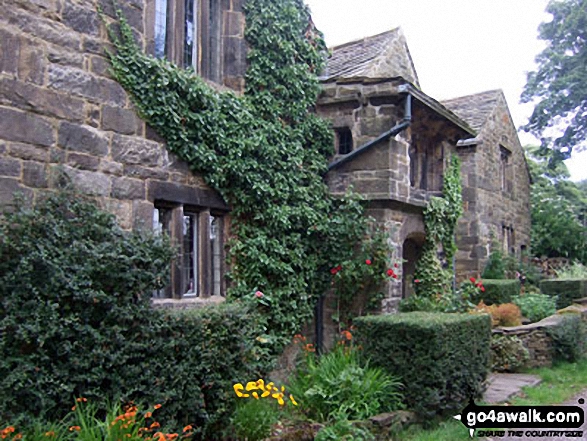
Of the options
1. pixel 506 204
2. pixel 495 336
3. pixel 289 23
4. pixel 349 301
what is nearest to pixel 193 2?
pixel 289 23

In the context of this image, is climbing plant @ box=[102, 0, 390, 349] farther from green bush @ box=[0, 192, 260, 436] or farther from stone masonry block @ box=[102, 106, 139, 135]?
green bush @ box=[0, 192, 260, 436]

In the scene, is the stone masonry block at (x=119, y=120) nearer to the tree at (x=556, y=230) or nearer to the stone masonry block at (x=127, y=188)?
the stone masonry block at (x=127, y=188)

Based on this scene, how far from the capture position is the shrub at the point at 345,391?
620cm

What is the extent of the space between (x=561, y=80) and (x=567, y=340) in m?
13.9

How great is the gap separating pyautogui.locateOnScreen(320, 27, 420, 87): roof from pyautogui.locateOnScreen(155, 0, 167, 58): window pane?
299cm

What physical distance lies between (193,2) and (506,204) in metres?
13.1

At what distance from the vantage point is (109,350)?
491cm

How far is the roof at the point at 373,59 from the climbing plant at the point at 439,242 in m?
2.28

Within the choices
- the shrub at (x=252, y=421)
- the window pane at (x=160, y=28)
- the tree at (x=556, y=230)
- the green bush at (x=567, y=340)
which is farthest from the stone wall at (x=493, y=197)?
the shrub at (x=252, y=421)

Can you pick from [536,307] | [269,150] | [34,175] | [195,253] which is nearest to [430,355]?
[195,253]

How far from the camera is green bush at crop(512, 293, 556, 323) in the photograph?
12062 mm

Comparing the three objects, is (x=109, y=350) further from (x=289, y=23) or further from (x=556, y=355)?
(x=556, y=355)

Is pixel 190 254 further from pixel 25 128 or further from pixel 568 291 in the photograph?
pixel 568 291

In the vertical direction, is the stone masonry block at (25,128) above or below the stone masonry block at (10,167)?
above
